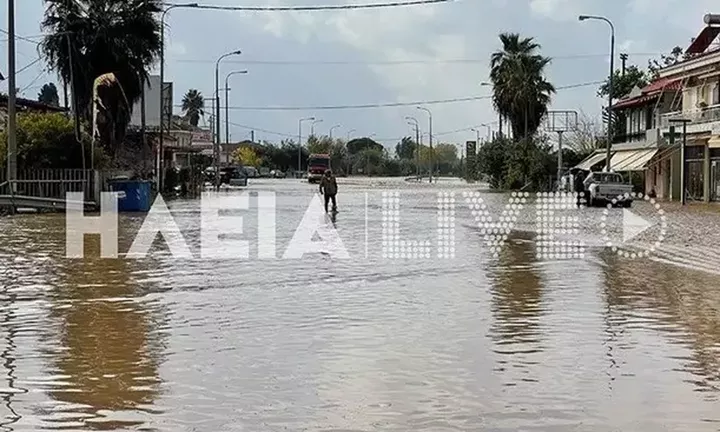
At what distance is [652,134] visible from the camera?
6188 cm

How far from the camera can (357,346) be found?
10562 mm

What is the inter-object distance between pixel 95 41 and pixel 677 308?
36170 millimetres

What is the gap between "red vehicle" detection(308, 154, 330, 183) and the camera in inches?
3878

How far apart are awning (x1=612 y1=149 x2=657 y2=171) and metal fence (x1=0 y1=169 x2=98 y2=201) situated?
108 ft

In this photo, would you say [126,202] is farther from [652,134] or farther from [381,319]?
[652,134]

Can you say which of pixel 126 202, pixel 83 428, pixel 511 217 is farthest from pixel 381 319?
pixel 126 202

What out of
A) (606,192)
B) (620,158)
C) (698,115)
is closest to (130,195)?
(606,192)

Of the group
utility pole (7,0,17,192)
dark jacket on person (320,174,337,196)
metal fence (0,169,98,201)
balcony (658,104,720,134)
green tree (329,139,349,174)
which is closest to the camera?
utility pole (7,0,17,192)

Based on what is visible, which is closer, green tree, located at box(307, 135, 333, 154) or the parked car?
the parked car

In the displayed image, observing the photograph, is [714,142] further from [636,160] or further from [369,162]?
[369,162]

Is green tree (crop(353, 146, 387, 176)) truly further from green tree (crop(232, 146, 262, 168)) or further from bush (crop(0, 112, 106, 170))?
bush (crop(0, 112, 106, 170))

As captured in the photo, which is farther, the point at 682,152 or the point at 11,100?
the point at 682,152

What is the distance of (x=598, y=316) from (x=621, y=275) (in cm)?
508

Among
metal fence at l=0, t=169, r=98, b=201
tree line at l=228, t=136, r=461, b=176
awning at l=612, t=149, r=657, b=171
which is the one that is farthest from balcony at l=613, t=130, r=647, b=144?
tree line at l=228, t=136, r=461, b=176
